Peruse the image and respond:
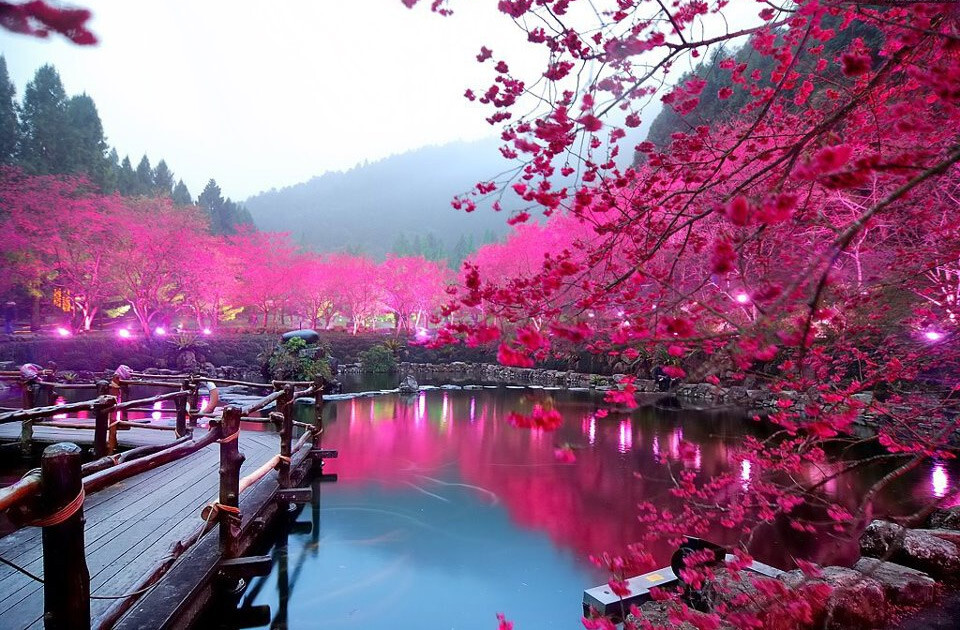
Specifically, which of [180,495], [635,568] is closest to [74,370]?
[180,495]

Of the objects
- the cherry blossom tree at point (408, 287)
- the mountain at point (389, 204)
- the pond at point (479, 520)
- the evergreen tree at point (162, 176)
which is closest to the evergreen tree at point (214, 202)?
the evergreen tree at point (162, 176)

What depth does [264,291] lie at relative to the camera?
34.8m

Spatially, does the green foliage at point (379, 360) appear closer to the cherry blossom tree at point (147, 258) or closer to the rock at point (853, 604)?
the cherry blossom tree at point (147, 258)

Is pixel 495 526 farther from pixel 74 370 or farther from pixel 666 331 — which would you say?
pixel 74 370

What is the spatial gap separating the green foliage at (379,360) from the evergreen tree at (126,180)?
26861 millimetres

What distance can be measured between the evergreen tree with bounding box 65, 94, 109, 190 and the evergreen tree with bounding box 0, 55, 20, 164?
2.76 metres

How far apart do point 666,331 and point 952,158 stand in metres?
1.20

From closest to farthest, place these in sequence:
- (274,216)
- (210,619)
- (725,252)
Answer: (725,252)
(210,619)
(274,216)

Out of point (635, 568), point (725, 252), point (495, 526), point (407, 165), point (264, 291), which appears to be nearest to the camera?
point (725, 252)

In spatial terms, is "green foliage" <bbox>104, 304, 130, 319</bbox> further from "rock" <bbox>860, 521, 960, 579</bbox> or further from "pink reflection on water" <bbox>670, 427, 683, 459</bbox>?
"rock" <bbox>860, 521, 960, 579</bbox>

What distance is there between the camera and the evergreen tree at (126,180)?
38691 millimetres

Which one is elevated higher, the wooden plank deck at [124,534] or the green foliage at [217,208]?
the green foliage at [217,208]

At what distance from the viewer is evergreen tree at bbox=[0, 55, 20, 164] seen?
96.6 feet

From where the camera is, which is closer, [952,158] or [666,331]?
[952,158]
